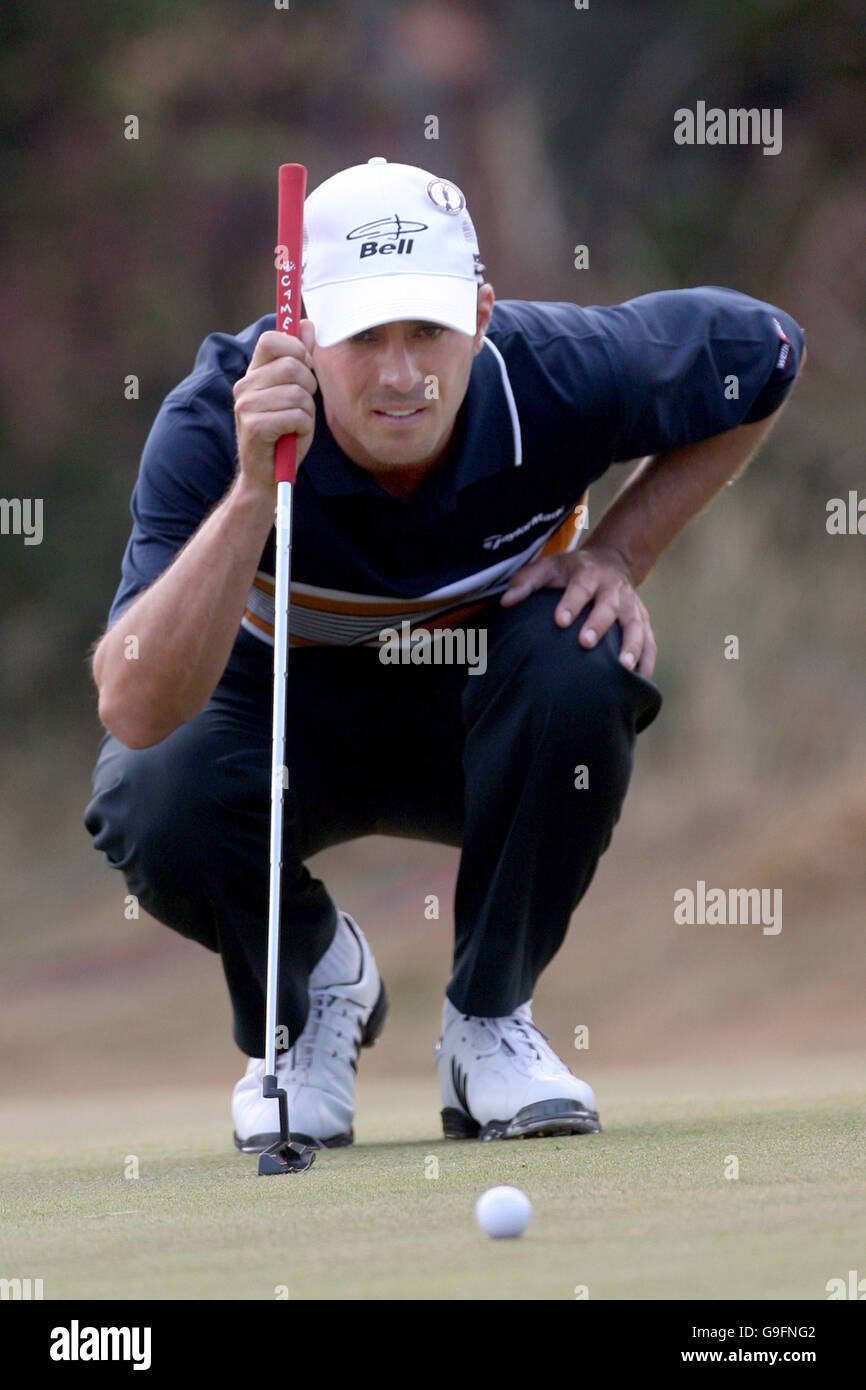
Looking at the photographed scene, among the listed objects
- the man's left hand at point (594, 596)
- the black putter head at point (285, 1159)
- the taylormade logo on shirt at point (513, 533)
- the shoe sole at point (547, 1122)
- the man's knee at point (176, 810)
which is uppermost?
the taylormade logo on shirt at point (513, 533)

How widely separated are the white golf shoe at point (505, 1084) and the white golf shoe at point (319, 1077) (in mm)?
150

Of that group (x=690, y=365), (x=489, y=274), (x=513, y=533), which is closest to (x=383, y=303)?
(x=513, y=533)

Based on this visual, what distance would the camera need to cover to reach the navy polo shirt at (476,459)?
2.35 m

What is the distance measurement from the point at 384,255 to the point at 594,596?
1.78ft

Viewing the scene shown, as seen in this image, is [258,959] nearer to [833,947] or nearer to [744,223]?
[833,947]

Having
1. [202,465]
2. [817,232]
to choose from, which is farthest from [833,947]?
[202,465]

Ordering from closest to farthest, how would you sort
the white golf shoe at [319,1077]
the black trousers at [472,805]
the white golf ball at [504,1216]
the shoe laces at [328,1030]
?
the white golf ball at [504,1216] < the black trousers at [472,805] < the white golf shoe at [319,1077] < the shoe laces at [328,1030]

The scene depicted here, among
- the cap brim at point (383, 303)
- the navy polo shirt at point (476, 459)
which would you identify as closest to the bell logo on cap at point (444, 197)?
the cap brim at point (383, 303)

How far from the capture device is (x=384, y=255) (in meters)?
2.27

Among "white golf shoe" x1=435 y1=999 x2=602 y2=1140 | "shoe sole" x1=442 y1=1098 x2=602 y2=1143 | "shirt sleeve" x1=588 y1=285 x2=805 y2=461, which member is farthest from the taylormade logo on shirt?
"shoe sole" x1=442 y1=1098 x2=602 y2=1143

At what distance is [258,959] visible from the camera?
2535 millimetres

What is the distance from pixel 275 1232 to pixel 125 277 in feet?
25.6

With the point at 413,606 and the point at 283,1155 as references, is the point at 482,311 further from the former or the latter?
the point at 283,1155

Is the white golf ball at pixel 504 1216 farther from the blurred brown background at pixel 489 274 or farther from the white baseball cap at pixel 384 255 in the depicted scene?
the blurred brown background at pixel 489 274
